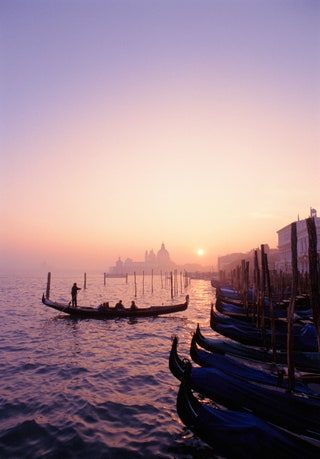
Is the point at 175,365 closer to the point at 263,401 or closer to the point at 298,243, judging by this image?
the point at 263,401

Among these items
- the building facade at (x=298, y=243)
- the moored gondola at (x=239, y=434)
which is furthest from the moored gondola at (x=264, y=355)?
the building facade at (x=298, y=243)

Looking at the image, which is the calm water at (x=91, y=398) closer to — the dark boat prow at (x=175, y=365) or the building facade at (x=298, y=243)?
the dark boat prow at (x=175, y=365)

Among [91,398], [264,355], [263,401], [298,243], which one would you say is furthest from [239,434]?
[298,243]

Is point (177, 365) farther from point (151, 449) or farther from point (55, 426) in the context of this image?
point (55, 426)

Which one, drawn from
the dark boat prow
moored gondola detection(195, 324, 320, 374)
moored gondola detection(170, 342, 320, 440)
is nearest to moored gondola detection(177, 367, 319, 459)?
moored gondola detection(170, 342, 320, 440)

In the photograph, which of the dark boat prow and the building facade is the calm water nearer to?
the dark boat prow

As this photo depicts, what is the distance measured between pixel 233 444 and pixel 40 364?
351 inches

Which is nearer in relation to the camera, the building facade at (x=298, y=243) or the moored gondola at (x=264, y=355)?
the moored gondola at (x=264, y=355)

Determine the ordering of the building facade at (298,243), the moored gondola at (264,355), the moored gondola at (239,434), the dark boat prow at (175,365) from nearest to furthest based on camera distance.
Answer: the moored gondola at (239,434), the dark boat prow at (175,365), the moored gondola at (264,355), the building facade at (298,243)

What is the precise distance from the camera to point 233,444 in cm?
434

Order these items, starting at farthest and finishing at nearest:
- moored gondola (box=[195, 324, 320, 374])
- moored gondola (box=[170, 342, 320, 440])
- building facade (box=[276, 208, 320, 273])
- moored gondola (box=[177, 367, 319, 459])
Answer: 1. building facade (box=[276, 208, 320, 273])
2. moored gondola (box=[195, 324, 320, 374])
3. moored gondola (box=[170, 342, 320, 440])
4. moored gondola (box=[177, 367, 319, 459])

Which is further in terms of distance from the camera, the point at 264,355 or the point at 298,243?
the point at 298,243

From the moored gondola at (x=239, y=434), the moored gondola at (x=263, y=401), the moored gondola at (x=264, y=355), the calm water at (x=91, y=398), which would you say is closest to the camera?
the moored gondola at (x=239, y=434)

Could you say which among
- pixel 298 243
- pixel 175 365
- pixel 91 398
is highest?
pixel 298 243
